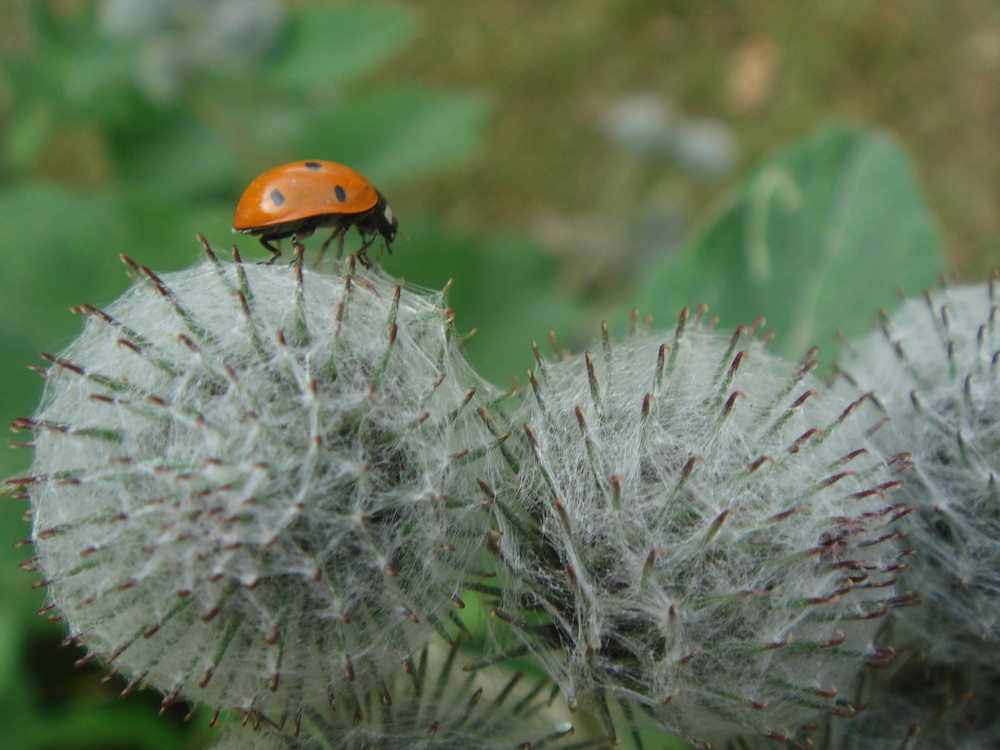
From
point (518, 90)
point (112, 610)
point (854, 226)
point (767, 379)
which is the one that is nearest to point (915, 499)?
point (767, 379)

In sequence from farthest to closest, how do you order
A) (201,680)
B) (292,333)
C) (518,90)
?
(518,90) → (292,333) → (201,680)

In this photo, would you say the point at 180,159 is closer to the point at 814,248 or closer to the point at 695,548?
the point at 814,248

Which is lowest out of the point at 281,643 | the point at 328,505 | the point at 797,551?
the point at 281,643

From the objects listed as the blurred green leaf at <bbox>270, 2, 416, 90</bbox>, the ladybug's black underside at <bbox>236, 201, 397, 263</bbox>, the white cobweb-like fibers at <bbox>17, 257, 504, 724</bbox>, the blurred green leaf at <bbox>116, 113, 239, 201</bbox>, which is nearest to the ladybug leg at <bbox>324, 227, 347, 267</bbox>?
the ladybug's black underside at <bbox>236, 201, 397, 263</bbox>

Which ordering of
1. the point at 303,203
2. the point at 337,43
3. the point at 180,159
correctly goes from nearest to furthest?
the point at 303,203 → the point at 337,43 → the point at 180,159

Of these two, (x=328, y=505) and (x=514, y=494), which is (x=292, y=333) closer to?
(x=328, y=505)

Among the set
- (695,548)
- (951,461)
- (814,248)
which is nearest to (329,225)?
(695,548)

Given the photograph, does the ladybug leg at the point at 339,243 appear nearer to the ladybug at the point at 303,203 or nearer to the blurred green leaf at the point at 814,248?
the ladybug at the point at 303,203
